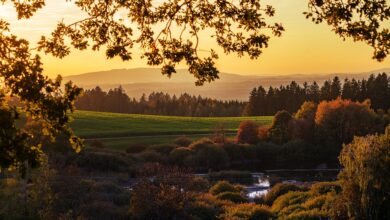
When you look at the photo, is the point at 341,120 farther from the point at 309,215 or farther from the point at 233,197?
the point at 309,215

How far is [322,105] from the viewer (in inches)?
3211

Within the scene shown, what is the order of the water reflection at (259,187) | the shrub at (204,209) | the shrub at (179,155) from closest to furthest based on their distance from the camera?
the shrub at (204,209) → the water reflection at (259,187) → the shrub at (179,155)

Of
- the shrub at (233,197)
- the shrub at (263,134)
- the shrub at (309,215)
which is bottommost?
the shrub at (233,197)

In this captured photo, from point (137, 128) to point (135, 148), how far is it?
82.1 feet

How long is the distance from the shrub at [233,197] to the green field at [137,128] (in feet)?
123

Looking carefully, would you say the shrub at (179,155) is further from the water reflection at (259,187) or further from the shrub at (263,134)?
the shrub at (263,134)

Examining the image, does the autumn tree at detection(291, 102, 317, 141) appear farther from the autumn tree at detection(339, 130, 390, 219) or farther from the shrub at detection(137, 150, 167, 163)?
the autumn tree at detection(339, 130, 390, 219)

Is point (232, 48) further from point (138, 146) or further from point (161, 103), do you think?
point (161, 103)

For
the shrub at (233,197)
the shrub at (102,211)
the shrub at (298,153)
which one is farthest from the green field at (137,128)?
the shrub at (102,211)

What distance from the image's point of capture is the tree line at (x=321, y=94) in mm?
115750

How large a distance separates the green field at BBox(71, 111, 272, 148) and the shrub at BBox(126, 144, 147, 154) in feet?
10.5

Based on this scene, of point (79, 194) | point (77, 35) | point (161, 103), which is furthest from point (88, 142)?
point (161, 103)

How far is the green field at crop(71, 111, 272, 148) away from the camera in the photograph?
83338mm

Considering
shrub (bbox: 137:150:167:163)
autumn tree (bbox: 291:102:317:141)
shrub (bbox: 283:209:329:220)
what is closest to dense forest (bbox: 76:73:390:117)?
autumn tree (bbox: 291:102:317:141)
